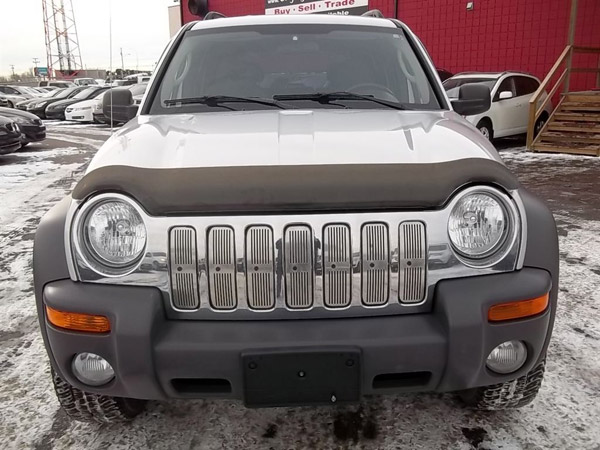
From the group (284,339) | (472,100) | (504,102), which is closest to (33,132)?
(504,102)

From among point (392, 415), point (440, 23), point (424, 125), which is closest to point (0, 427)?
point (392, 415)

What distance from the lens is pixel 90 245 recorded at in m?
1.73

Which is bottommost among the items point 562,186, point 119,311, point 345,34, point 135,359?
point 562,186

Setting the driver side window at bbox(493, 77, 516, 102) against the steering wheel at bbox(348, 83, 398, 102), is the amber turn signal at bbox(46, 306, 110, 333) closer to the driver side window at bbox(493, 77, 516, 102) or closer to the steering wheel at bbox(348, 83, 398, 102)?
the steering wheel at bbox(348, 83, 398, 102)

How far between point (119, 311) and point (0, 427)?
1057 millimetres

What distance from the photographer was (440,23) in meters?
15.2

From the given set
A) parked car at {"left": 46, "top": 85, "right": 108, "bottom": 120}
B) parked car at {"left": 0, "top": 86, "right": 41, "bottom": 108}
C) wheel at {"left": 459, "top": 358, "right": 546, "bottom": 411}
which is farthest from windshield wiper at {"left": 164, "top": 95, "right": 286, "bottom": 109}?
parked car at {"left": 0, "top": 86, "right": 41, "bottom": 108}

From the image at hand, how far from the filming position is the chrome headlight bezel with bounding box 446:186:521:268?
1.72m

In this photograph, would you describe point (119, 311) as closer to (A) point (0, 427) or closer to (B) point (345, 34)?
(A) point (0, 427)

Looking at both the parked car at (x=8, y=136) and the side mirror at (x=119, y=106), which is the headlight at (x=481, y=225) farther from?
the parked car at (x=8, y=136)

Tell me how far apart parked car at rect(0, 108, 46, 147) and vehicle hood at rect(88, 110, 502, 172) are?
10.2m

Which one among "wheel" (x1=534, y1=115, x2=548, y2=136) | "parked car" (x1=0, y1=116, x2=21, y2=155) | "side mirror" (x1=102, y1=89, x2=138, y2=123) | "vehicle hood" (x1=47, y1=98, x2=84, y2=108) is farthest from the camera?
"vehicle hood" (x1=47, y1=98, x2=84, y2=108)

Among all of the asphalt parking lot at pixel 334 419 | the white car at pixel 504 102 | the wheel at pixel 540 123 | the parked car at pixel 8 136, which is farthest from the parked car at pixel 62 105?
the asphalt parking lot at pixel 334 419

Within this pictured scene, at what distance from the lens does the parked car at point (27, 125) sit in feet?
36.7
